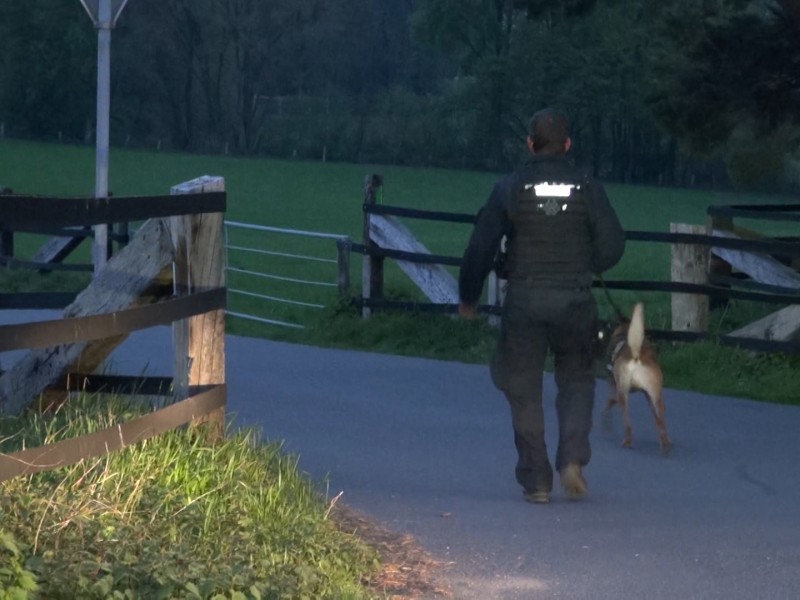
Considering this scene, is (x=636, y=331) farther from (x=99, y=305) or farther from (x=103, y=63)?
(x=103, y=63)

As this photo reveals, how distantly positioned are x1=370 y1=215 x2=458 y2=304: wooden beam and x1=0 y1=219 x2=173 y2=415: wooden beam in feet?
22.4

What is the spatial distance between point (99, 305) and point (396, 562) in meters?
2.23

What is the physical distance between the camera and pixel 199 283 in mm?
6977

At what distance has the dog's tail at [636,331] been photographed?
845 centimetres

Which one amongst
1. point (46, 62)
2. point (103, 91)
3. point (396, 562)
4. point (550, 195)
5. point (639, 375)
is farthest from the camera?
point (46, 62)

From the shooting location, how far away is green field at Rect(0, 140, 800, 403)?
11.9 m

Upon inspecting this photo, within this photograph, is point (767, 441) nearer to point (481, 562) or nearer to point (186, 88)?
point (481, 562)

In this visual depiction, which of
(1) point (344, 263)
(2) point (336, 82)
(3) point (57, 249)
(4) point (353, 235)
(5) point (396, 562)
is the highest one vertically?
(2) point (336, 82)

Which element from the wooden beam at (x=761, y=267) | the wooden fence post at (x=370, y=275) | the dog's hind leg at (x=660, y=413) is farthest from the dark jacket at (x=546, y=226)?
the wooden fence post at (x=370, y=275)

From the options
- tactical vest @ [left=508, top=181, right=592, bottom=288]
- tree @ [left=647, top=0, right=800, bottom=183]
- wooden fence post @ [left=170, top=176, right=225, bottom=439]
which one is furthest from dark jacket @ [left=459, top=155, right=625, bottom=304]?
tree @ [left=647, top=0, right=800, bottom=183]

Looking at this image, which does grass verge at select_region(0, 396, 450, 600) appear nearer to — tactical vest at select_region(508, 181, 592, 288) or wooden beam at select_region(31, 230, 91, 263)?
tactical vest at select_region(508, 181, 592, 288)

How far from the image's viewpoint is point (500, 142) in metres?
72.2

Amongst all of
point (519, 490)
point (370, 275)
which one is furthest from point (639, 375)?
point (370, 275)

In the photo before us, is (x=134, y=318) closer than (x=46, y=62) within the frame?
Yes
